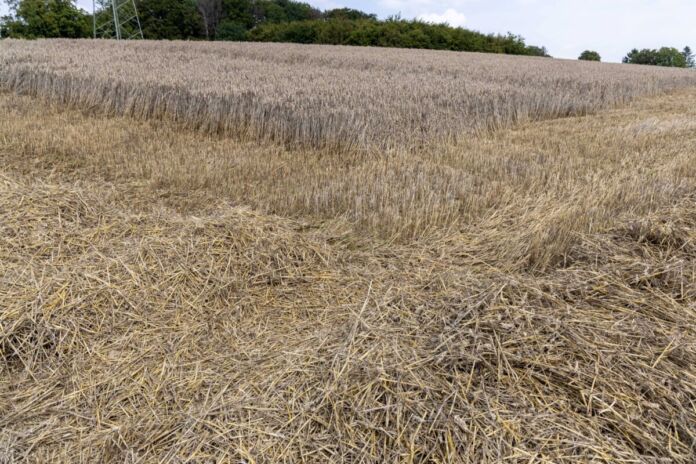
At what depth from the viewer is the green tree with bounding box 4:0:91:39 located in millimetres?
37094

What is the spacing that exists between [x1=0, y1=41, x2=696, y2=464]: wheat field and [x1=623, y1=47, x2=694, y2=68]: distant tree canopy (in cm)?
5440

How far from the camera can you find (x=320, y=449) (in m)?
1.91

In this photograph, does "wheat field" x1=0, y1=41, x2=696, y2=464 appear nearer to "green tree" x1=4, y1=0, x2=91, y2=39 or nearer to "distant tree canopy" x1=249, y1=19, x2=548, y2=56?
"distant tree canopy" x1=249, y1=19, x2=548, y2=56

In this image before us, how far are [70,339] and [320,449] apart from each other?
1691 mm

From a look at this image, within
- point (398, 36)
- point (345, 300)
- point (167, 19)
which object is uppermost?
point (167, 19)

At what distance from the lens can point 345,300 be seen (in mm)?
3131

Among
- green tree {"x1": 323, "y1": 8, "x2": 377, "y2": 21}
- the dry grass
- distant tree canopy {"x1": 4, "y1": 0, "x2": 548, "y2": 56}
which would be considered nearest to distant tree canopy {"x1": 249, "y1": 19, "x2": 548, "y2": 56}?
distant tree canopy {"x1": 4, "y1": 0, "x2": 548, "y2": 56}

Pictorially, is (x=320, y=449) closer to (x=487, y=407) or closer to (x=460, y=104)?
(x=487, y=407)

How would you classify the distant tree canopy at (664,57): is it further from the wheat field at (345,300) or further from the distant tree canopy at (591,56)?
the wheat field at (345,300)

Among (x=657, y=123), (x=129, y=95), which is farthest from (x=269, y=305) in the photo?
(x=657, y=123)

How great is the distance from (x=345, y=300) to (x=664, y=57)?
6028 cm

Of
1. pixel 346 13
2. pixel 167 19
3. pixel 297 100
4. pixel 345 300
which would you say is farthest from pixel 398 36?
pixel 345 300

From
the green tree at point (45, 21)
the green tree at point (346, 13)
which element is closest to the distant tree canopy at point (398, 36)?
the green tree at point (346, 13)

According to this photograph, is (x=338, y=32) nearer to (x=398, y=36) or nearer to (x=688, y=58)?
(x=398, y=36)
